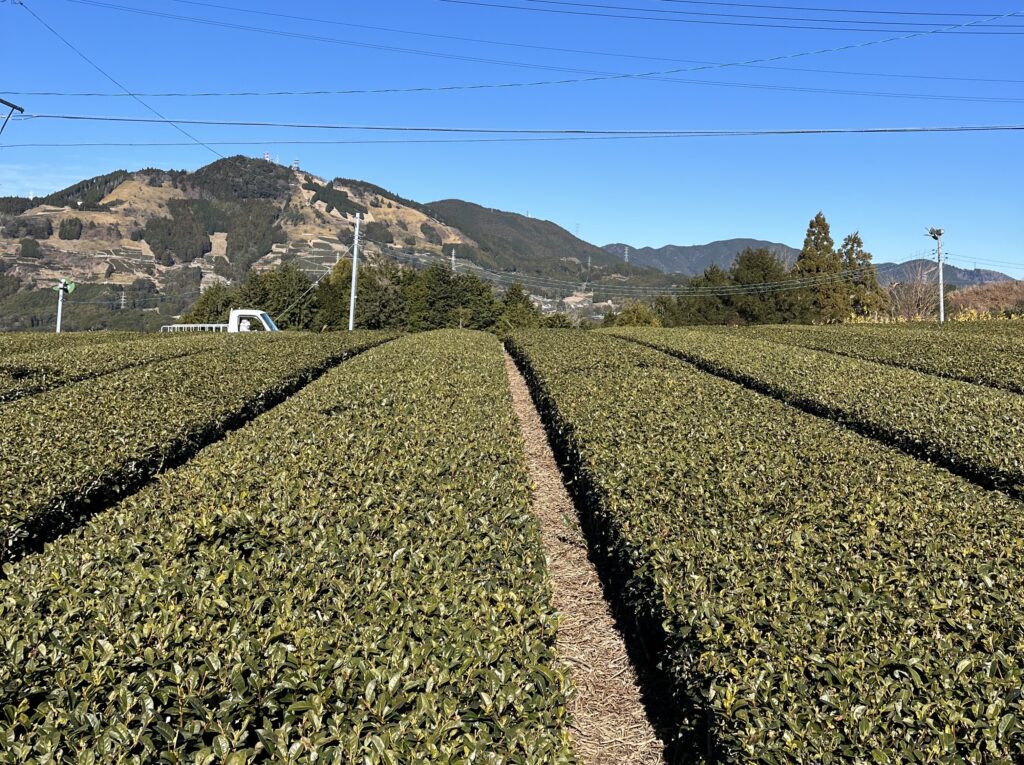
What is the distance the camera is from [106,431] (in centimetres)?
702

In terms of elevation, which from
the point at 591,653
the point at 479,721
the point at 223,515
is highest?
the point at 223,515

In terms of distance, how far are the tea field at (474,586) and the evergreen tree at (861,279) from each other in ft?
189

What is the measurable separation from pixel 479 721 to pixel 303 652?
2.69ft

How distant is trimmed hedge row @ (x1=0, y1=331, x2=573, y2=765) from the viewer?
238 cm

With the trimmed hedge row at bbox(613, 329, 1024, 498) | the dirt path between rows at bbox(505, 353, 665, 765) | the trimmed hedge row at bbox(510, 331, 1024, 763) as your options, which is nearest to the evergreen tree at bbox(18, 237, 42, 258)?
the trimmed hedge row at bbox(613, 329, 1024, 498)

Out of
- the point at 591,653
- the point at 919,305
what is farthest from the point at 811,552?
the point at 919,305

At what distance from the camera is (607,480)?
19.1 ft

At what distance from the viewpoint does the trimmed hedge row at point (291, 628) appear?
2.38 m

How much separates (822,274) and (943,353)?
4675cm

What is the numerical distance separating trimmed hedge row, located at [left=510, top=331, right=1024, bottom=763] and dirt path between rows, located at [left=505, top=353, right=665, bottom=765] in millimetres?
500

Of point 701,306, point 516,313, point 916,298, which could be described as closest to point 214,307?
point 516,313

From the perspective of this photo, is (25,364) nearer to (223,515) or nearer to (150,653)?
(223,515)

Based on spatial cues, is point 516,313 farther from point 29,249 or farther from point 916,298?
point 29,249

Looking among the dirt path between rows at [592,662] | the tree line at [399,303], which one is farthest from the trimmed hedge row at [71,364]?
the tree line at [399,303]
